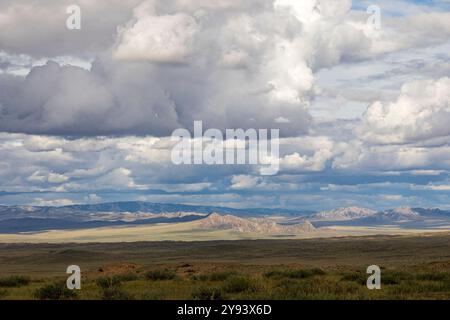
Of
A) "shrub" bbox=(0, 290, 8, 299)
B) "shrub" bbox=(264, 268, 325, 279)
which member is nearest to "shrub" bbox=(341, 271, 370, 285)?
"shrub" bbox=(264, 268, 325, 279)

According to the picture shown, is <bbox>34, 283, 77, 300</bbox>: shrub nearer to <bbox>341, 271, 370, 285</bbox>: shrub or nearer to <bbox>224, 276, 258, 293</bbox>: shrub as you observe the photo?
<bbox>224, 276, 258, 293</bbox>: shrub

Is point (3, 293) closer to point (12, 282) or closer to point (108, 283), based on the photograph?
point (108, 283)

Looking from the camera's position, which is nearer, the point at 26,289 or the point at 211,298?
the point at 211,298

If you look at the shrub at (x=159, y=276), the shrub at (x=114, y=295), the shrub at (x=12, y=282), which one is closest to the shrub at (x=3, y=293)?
the shrub at (x=12, y=282)

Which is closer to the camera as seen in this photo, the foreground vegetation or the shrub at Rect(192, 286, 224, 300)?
the shrub at Rect(192, 286, 224, 300)

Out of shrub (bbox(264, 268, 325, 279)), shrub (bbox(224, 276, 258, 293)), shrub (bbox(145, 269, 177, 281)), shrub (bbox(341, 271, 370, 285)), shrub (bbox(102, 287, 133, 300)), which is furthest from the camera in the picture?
shrub (bbox(145, 269, 177, 281))

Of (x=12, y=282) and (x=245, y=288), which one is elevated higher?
(x=245, y=288)

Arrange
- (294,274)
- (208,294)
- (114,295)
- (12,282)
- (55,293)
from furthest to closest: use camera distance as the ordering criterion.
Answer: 1. (294,274)
2. (12,282)
3. (55,293)
4. (114,295)
5. (208,294)

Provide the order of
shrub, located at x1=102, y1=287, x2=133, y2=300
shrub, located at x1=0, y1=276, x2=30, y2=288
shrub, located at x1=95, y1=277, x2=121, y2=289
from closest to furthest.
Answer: shrub, located at x1=102, y1=287, x2=133, y2=300 < shrub, located at x1=95, y1=277, x2=121, y2=289 < shrub, located at x1=0, y1=276, x2=30, y2=288

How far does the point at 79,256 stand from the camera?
494 feet

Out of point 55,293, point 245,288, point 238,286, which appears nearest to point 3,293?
point 55,293
